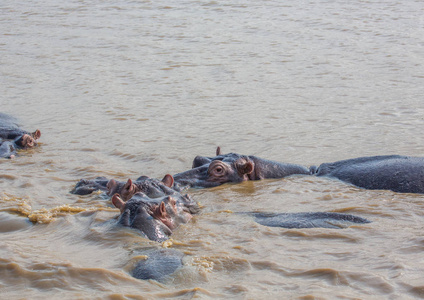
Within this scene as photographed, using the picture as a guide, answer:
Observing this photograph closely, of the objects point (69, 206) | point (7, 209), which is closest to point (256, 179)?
point (69, 206)

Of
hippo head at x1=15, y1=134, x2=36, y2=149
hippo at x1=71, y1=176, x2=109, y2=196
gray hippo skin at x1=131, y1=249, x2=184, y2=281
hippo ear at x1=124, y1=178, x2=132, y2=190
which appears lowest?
hippo at x1=71, y1=176, x2=109, y2=196

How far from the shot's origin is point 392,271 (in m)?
4.20

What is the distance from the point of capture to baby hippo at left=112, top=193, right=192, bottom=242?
15.3ft

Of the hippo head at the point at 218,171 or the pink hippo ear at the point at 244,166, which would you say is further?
the pink hippo ear at the point at 244,166

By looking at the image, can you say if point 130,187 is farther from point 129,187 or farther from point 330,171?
point 330,171

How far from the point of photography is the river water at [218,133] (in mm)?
4145

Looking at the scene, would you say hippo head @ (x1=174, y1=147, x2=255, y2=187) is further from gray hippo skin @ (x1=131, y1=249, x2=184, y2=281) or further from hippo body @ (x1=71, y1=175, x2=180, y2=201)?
gray hippo skin @ (x1=131, y1=249, x2=184, y2=281)

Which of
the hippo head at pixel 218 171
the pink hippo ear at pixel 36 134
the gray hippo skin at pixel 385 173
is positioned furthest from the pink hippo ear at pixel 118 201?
the pink hippo ear at pixel 36 134

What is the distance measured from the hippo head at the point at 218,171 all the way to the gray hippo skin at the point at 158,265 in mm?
2471

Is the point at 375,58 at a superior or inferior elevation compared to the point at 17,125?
superior

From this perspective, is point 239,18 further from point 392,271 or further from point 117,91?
point 392,271

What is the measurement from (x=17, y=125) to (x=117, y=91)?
8.41 ft

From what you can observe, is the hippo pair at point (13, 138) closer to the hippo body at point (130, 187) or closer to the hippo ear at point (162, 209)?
the hippo body at point (130, 187)

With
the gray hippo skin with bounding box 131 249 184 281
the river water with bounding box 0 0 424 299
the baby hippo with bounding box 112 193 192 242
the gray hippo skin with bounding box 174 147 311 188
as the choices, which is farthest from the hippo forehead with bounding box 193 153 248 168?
the gray hippo skin with bounding box 131 249 184 281
